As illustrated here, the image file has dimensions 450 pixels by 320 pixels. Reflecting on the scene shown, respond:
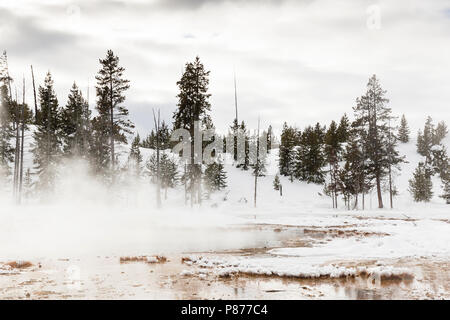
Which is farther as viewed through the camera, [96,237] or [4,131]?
[4,131]

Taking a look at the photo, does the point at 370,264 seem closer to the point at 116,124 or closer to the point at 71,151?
the point at 116,124

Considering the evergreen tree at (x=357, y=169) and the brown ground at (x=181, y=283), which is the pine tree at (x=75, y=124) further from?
the brown ground at (x=181, y=283)

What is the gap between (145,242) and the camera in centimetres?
1480

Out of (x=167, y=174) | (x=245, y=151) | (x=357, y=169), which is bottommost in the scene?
(x=357, y=169)

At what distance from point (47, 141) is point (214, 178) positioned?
27.9m

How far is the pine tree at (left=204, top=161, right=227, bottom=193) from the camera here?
57688 millimetres

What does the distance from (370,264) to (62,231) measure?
15.0m

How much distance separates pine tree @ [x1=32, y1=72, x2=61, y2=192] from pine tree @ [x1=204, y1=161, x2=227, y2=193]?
23441 mm

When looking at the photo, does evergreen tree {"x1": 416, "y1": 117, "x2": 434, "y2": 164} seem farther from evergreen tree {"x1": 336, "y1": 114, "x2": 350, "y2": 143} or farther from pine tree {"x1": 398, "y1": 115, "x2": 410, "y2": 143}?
evergreen tree {"x1": 336, "y1": 114, "x2": 350, "y2": 143}

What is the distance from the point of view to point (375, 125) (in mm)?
37406

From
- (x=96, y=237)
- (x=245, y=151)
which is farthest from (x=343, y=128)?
(x=96, y=237)

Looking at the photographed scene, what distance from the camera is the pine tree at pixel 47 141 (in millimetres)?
40562

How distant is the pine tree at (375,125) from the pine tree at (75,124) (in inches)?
1275

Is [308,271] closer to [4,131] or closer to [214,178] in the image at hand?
[4,131]
